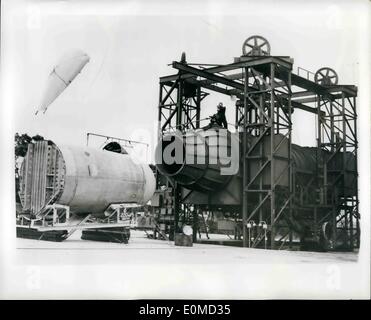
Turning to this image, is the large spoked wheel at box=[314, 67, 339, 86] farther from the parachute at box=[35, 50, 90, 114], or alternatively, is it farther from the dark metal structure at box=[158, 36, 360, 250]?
the parachute at box=[35, 50, 90, 114]

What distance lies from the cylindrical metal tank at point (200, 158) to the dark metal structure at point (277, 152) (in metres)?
0.57

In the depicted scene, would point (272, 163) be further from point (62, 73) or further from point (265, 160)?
point (62, 73)

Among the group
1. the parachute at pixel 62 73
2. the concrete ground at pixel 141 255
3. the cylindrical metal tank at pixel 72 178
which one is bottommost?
the concrete ground at pixel 141 255

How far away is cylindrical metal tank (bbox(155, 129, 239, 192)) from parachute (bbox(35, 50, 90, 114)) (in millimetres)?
4382

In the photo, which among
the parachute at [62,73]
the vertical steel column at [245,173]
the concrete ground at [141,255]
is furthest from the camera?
the vertical steel column at [245,173]

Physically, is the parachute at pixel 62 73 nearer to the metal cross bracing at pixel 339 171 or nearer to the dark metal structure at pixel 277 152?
the dark metal structure at pixel 277 152

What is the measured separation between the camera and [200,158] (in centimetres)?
1892

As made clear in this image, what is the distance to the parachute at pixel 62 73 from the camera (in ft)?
48.3

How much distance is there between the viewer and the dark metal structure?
18.8 m

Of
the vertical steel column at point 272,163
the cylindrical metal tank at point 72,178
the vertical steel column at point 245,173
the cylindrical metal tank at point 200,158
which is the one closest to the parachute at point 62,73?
the cylindrical metal tank at point 72,178

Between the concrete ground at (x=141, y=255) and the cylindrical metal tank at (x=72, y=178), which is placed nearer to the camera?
the concrete ground at (x=141, y=255)

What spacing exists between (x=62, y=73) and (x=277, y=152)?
8.86 metres
